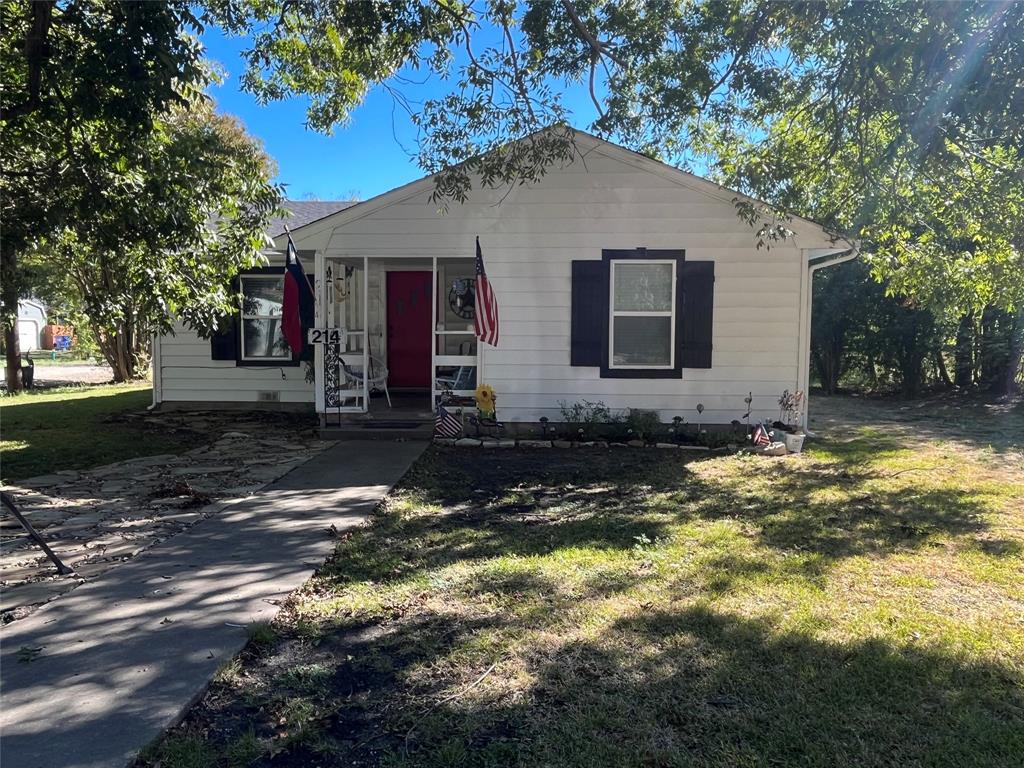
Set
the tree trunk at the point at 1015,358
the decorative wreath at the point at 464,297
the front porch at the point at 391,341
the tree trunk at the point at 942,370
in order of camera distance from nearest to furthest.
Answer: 1. the front porch at the point at 391,341
2. the decorative wreath at the point at 464,297
3. the tree trunk at the point at 1015,358
4. the tree trunk at the point at 942,370

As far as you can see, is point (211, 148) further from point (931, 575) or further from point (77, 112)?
point (931, 575)

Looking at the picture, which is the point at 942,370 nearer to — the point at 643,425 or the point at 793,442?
the point at 793,442

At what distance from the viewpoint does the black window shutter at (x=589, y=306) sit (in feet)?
30.5

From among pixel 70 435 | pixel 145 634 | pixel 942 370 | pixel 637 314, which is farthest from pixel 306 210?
pixel 942 370

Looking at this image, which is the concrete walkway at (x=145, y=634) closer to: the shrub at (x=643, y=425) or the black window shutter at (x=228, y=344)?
the shrub at (x=643, y=425)

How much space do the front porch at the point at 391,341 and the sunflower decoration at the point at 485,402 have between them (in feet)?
1.55

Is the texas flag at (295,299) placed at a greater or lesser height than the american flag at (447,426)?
greater

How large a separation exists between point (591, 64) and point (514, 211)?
2783 millimetres

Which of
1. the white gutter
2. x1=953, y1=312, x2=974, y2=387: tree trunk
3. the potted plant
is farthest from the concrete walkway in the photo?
x1=953, y1=312, x2=974, y2=387: tree trunk

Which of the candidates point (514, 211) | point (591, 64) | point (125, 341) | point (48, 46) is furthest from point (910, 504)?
point (125, 341)

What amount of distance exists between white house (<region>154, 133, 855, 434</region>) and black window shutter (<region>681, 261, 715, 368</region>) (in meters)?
0.01

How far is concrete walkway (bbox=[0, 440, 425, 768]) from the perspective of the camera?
2584 mm

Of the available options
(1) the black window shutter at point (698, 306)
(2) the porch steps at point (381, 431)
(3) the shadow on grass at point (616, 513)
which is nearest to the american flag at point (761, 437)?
(3) the shadow on grass at point (616, 513)

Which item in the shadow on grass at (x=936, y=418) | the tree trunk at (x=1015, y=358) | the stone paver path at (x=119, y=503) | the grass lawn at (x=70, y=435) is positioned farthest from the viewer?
the tree trunk at (x=1015, y=358)
